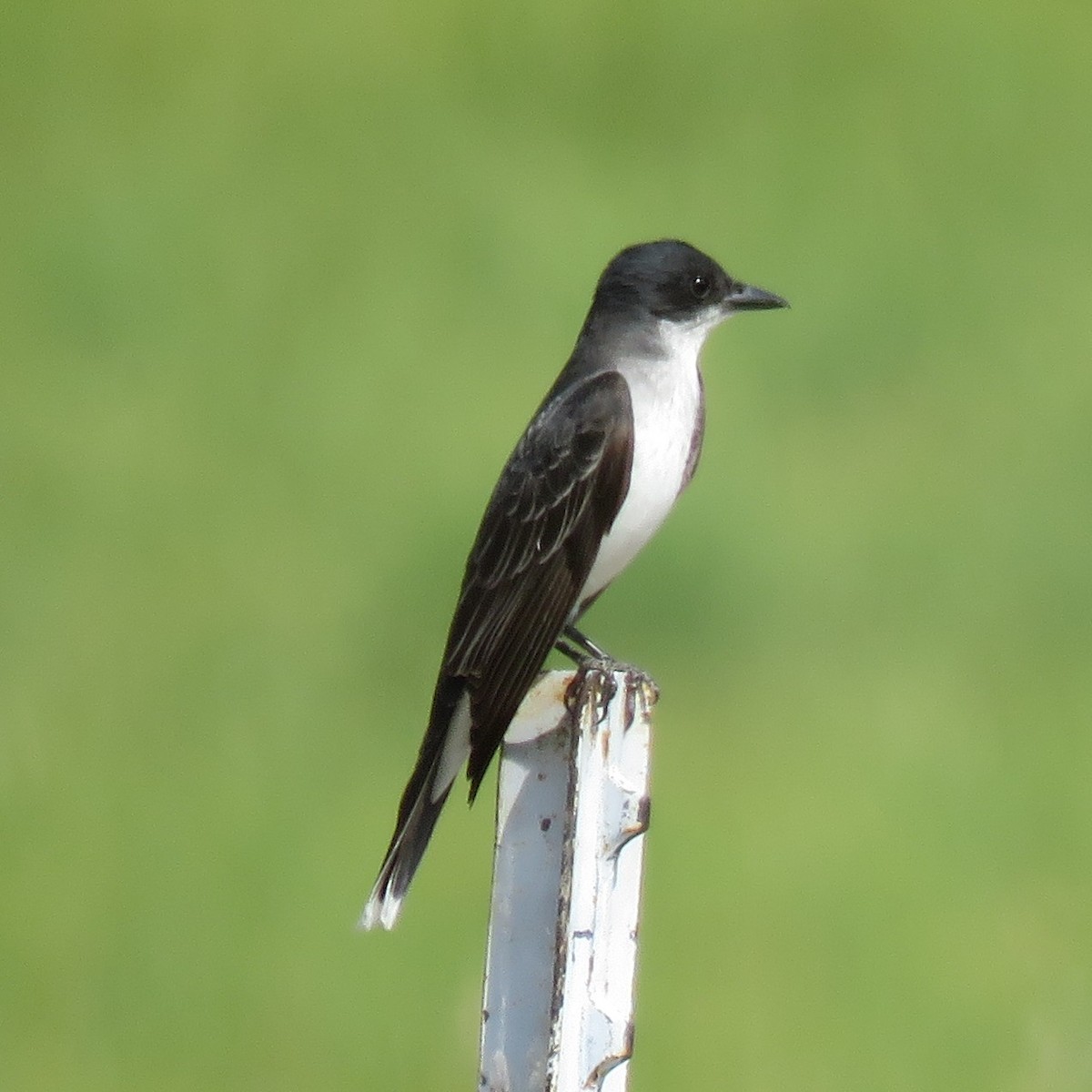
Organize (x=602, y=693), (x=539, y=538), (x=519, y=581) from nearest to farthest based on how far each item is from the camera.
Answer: (x=602, y=693) < (x=519, y=581) < (x=539, y=538)

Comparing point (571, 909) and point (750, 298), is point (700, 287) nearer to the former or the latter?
point (750, 298)

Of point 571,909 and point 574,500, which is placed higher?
point 574,500

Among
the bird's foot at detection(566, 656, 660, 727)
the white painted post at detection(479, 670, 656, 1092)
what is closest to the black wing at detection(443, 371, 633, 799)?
the bird's foot at detection(566, 656, 660, 727)

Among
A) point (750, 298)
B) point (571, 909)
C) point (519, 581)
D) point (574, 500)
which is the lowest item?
point (571, 909)

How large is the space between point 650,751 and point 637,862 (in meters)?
0.19

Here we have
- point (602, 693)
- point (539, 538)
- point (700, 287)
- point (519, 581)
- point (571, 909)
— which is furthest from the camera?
point (700, 287)

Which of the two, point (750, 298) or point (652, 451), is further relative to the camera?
point (750, 298)

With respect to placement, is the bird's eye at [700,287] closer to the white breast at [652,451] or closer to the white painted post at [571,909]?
the white breast at [652,451]

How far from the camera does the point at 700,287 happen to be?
5508 millimetres

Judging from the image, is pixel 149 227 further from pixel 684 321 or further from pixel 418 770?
pixel 418 770

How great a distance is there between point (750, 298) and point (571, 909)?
2.94 meters

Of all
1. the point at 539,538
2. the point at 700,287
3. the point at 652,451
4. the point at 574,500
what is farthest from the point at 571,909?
the point at 700,287

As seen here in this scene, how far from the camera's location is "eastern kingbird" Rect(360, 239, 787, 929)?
13.9 ft

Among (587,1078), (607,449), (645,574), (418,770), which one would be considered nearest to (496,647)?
(418,770)
